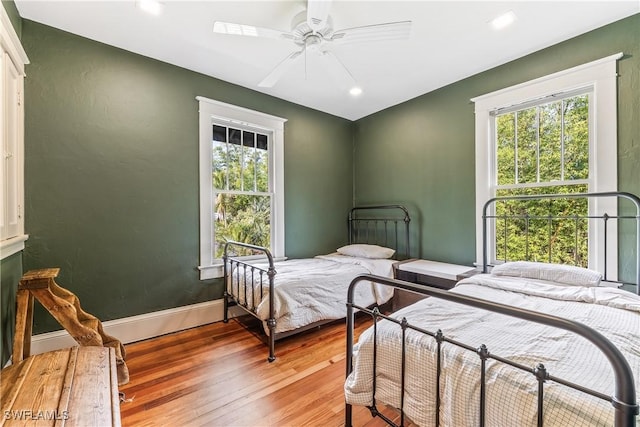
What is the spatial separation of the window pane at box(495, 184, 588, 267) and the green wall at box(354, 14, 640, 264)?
287 millimetres

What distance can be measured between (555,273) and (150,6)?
3445mm

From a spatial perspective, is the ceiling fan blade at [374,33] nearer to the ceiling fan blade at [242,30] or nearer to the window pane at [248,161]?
the ceiling fan blade at [242,30]

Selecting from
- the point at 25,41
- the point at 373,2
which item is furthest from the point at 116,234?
the point at 373,2

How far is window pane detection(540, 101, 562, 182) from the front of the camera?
8.38 ft

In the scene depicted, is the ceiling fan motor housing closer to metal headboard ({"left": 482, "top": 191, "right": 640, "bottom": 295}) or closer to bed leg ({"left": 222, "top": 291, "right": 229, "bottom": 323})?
metal headboard ({"left": 482, "top": 191, "right": 640, "bottom": 295})

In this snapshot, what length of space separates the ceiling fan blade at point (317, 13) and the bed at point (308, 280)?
1.63 m

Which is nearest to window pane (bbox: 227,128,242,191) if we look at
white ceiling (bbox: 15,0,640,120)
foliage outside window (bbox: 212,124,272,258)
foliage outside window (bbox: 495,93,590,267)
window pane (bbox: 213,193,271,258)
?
foliage outside window (bbox: 212,124,272,258)

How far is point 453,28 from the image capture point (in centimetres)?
225

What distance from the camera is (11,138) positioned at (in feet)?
6.15

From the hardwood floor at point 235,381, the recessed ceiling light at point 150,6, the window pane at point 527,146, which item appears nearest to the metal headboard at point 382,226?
the window pane at point 527,146

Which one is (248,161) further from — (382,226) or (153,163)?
(382,226)

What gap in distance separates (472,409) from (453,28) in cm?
256

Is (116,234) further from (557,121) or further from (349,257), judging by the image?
(557,121)

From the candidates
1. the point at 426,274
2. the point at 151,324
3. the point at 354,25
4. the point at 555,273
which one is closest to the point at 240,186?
the point at 151,324
